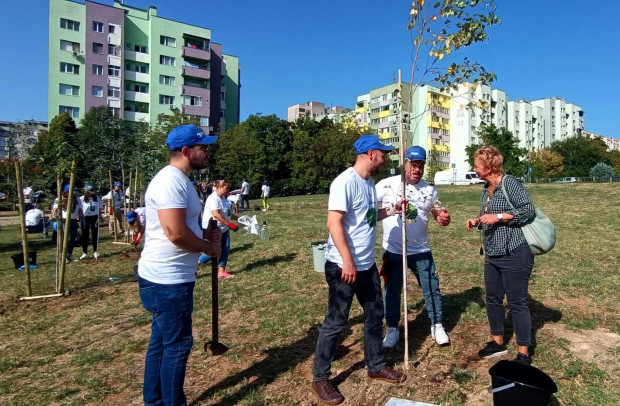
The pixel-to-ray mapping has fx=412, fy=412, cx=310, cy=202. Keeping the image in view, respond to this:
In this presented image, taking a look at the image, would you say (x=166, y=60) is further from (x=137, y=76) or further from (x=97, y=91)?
(x=97, y=91)

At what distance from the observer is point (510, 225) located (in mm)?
3629

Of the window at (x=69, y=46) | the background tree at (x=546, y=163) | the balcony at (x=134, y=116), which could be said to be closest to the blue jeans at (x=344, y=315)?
the balcony at (x=134, y=116)

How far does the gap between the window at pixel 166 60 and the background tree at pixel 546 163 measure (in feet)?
196

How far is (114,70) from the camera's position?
1897 inches

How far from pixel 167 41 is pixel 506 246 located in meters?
56.2

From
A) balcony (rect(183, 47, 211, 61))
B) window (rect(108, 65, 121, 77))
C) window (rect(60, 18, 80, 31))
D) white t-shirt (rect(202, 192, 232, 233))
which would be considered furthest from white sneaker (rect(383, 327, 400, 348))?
balcony (rect(183, 47, 211, 61))

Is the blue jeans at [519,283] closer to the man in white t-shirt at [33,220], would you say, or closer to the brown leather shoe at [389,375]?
the brown leather shoe at [389,375]

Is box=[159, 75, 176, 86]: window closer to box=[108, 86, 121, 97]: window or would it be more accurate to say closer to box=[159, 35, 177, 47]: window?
box=[159, 35, 177, 47]: window

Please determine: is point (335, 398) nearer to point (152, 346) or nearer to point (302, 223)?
point (152, 346)

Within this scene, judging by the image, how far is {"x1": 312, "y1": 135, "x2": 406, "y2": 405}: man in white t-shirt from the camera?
3.02 metres

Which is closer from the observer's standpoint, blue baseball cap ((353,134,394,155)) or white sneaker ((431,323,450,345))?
blue baseball cap ((353,134,394,155))

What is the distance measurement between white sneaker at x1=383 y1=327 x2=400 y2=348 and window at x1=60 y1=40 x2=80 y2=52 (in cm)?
5266

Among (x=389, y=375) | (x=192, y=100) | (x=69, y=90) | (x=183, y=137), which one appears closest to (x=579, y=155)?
(x=192, y=100)

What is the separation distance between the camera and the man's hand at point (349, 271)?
2.97 metres
